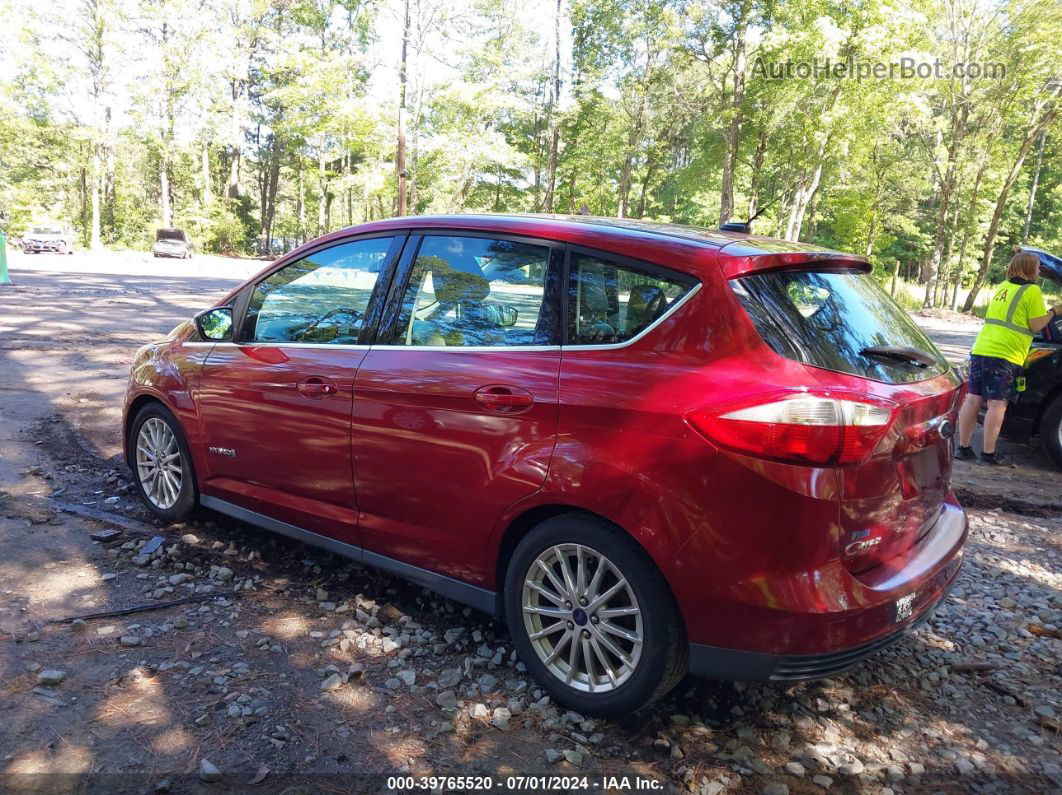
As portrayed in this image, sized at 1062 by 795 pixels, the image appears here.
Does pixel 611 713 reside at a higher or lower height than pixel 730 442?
lower

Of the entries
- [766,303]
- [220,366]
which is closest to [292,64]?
[220,366]

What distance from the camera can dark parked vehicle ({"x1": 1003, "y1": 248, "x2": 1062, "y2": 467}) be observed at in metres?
6.40

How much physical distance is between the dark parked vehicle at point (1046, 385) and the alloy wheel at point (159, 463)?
269 inches

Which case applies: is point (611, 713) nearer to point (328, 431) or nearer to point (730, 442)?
point (730, 442)

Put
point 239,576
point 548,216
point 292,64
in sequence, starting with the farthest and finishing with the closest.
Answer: point 292,64, point 239,576, point 548,216

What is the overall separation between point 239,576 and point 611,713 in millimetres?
2182

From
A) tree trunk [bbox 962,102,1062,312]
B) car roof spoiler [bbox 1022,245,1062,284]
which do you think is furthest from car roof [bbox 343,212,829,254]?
tree trunk [bbox 962,102,1062,312]

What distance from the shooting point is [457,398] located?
9.66 feet

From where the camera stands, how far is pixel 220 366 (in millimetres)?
3975

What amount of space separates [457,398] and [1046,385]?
593cm

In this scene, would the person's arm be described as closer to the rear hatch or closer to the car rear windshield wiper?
the rear hatch

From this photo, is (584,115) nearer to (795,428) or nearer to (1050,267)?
(1050,267)

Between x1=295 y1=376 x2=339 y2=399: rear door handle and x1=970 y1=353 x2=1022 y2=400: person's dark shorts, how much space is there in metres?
5.66

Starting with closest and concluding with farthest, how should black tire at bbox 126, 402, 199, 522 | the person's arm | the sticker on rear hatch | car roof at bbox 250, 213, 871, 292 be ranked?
1. the sticker on rear hatch
2. car roof at bbox 250, 213, 871, 292
3. black tire at bbox 126, 402, 199, 522
4. the person's arm
